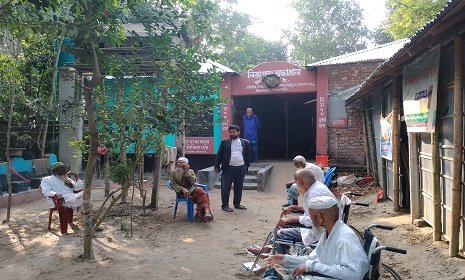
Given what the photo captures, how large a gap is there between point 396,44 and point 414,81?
9622 millimetres

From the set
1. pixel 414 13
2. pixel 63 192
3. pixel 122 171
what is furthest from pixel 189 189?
pixel 414 13

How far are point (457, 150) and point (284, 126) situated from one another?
1435 cm

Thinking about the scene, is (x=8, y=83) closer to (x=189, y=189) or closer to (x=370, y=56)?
(x=189, y=189)

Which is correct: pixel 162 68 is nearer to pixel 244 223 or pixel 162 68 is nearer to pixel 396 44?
pixel 244 223

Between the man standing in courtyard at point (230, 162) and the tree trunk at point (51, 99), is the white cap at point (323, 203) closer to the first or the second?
the man standing in courtyard at point (230, 162)

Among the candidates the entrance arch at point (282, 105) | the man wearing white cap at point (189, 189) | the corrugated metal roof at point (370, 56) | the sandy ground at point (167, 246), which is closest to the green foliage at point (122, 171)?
the sandy ground at point (167, 246)

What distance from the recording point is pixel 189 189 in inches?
284

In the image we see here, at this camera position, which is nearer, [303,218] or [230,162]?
[303,218]

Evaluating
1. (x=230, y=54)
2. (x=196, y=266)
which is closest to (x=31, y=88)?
(x=196, y=266)

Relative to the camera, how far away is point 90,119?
191 inches

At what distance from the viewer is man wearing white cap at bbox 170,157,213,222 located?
704 cm

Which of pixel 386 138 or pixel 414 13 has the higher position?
pixel 414 13

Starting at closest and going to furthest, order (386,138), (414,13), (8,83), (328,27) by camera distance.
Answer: (386,138) → (8,83) → (414,13) → (328,27)

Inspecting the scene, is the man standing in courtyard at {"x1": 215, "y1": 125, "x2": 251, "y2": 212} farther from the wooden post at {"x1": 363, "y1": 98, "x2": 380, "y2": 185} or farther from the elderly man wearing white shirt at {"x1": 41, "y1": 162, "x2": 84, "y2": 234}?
the wooden post at {"x1": 363, "y1": 98, "x2": 380, "y2": 185}
